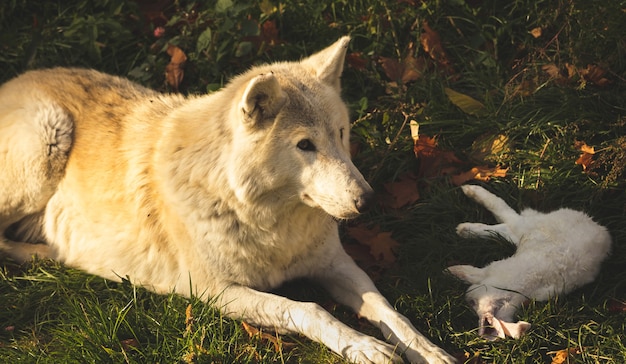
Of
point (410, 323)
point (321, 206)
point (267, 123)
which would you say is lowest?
point (410, 323)

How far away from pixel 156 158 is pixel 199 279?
690 mm

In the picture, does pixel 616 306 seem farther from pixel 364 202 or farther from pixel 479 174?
pixel 364 202

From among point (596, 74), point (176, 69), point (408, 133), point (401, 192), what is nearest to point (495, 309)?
point (401, 192)

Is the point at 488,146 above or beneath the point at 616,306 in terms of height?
above

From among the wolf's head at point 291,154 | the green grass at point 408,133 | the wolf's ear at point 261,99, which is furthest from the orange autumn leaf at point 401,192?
the wolf's ear at point 261,99

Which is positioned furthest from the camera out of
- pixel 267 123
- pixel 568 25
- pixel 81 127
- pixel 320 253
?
pixel 568 25

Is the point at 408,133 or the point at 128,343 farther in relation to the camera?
the point at 408,133

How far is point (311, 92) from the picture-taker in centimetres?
380

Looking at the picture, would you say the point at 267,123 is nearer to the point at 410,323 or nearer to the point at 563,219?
the point at 410,323

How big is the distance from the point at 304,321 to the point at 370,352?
385 millimetres

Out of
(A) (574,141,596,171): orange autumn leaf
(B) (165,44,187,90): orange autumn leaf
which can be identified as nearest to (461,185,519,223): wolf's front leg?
(A) (574,141,596,171): orange autumn leaf

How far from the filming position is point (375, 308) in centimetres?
390


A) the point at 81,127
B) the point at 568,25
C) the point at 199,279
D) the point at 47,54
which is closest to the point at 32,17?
the point at 47,54

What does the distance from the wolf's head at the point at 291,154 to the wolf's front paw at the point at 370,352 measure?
1.98ft
